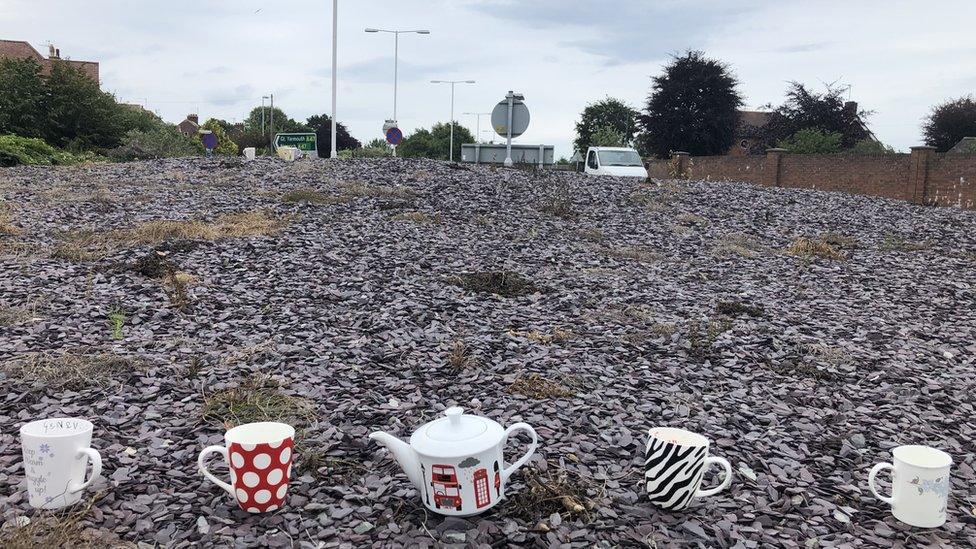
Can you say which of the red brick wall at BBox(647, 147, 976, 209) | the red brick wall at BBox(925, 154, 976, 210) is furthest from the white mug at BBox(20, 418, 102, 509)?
the red brick wall at BBox(647, 147, 976, 209)

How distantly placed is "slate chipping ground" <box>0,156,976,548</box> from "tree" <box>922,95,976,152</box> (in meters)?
32.3

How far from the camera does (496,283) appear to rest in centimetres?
743

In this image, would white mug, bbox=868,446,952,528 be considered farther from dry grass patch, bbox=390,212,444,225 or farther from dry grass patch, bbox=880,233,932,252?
dry grass patch, bbox=880,233,932,252

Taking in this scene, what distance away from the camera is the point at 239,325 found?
18.8ft

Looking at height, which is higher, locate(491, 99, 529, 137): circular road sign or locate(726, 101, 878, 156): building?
locate(726, 101, 878, 156): building

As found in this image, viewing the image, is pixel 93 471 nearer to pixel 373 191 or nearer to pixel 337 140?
pixel 373 191

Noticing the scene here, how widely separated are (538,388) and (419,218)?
629cm

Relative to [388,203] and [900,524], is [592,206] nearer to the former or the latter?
[388,203]

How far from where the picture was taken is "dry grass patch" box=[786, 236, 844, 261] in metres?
10.2

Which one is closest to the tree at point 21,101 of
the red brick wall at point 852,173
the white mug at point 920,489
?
the red brick wall at point 852,173

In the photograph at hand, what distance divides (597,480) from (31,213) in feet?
32.3

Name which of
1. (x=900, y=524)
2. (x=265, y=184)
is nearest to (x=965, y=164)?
(x=265, y=184)

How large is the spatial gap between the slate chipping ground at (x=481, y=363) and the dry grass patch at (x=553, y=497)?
0.02 meters

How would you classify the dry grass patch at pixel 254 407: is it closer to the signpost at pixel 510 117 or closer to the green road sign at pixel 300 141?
the signpost at pixel 510 117
